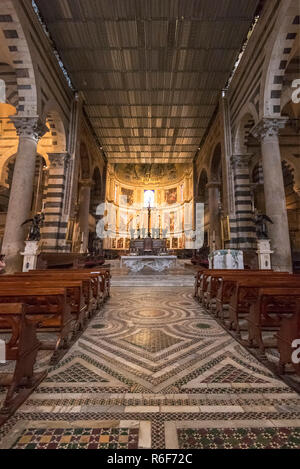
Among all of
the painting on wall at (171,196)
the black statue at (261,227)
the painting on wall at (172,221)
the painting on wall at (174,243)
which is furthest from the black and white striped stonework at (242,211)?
the painting on wall at (171,196)

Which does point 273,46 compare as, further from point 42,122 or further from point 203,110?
point 42,122

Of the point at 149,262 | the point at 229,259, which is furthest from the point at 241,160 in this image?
the point at 149,262

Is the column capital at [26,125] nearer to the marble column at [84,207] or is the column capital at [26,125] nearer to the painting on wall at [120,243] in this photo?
the marble column at [84,207]

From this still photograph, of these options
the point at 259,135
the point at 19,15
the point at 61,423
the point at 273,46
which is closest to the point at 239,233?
the point at 259,135

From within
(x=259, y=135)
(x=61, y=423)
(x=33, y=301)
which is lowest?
(x=61, y=423)

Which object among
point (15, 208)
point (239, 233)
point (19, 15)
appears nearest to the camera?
point (19, 15)

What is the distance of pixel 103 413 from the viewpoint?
5.55 ft

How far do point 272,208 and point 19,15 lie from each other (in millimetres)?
11747

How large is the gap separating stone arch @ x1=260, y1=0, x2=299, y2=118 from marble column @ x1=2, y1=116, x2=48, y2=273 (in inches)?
371

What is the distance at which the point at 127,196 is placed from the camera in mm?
29391

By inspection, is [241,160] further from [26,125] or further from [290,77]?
[26,125]

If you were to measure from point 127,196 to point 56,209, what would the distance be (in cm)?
1810

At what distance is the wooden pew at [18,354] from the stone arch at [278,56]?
10642 mm

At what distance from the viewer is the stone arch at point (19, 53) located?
24.3 feet
